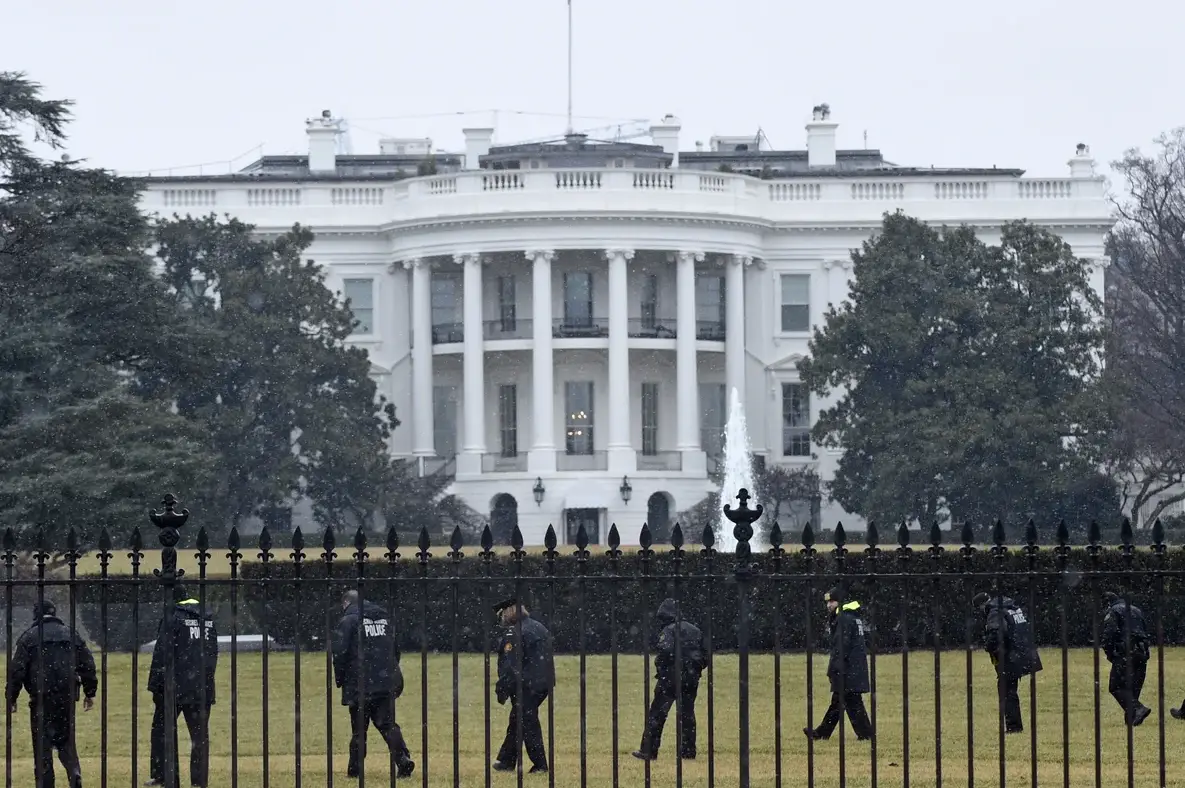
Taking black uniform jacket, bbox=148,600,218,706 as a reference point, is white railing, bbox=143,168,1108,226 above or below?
above

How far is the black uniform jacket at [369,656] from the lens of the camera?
1730 cm

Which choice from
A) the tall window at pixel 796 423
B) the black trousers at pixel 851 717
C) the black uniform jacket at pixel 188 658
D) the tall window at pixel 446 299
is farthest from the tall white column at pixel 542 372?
the black uniform jacket at pixel 188 658

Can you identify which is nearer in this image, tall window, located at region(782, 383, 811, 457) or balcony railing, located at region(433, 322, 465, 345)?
tall window, located at region(782, 383, 811, 457)

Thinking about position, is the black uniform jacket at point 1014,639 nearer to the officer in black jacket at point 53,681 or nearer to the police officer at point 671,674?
the police officer at point 671,674

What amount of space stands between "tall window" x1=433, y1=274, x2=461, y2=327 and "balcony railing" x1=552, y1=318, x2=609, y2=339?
3327 millimetres

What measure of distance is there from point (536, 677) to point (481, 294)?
5073 cm

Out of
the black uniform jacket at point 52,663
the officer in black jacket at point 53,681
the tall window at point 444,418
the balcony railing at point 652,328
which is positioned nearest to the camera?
the officer in black jacket at point 53,681

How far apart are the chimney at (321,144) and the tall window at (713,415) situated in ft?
44.0

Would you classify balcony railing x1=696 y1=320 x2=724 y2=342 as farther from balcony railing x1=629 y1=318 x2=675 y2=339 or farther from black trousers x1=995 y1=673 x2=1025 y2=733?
black trousers x1=995 y1=673 x2=1025 y2=733

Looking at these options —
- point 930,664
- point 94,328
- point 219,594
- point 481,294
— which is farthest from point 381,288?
point 930,664

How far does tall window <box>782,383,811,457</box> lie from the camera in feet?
227

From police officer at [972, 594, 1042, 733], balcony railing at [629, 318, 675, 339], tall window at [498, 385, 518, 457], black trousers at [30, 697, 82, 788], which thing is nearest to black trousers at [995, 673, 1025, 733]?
police officer at [972, 594, 1042, 733]

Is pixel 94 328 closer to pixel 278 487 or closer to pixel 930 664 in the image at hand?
pixel 278 487

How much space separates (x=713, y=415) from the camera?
6988 cm
